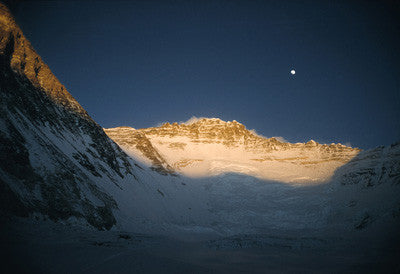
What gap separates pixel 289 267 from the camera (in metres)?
9.23

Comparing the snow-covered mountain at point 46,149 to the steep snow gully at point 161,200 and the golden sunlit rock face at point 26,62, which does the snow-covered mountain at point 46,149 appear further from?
the steep snow gully at point 161,200

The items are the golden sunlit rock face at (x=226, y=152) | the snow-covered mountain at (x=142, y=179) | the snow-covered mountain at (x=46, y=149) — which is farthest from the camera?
the golden sunlit rock face at (x=226, y=152)

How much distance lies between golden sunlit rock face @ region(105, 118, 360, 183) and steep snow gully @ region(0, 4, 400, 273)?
0.67 m

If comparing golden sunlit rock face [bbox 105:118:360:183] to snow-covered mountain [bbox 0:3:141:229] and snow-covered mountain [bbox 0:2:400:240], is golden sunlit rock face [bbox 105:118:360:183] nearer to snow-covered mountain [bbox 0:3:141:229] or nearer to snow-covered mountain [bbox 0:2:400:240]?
snow-covered mountain [bbox 0:2:400:240]

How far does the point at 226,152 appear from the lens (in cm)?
7556

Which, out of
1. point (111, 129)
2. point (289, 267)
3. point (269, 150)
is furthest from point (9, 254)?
point (269, 150)

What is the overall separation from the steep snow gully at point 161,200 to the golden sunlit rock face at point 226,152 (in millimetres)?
674

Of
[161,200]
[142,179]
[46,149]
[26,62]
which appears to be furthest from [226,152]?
[46,149]

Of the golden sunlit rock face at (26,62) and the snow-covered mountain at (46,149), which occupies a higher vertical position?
the golden sunlit rock face at (26,62)

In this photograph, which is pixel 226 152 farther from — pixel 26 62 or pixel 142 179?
pixel 26 62

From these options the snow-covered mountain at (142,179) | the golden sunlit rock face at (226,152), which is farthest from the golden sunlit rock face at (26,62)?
the golden sunlit rock face at (226,152)

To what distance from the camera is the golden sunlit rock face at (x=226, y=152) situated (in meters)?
55.3

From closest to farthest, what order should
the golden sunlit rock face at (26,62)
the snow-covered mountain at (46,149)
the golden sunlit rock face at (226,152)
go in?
1. the snow-covered mountain at (46,149)
2. the golden sunlit rock face at (26,62)
3. the golden sunlit rock face at (226,152)

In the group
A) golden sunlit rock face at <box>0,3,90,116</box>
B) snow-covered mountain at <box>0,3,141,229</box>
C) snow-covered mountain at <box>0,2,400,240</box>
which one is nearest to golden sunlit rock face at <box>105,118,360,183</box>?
snow-covered mountain at <box>0,2,400,240</box>
